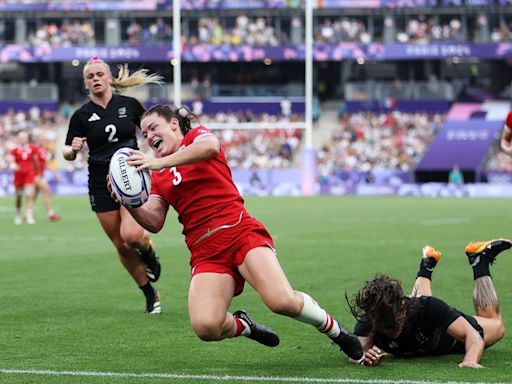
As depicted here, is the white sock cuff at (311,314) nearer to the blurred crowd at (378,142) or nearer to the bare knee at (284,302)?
the bare knee at (284,302)

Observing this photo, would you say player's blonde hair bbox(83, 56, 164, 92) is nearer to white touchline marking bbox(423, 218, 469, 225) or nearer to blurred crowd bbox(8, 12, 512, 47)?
white touchline marking bbox(423, 218, 469, 225)

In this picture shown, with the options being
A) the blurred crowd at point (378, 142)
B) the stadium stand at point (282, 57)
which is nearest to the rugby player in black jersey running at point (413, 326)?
the blurred crowd at point (378, 142)

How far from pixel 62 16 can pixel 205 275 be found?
52.2m

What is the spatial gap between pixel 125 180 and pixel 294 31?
163 feet

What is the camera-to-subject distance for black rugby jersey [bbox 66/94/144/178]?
10.6m

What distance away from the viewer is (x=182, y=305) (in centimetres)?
1137

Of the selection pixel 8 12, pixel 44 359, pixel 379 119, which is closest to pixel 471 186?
pixel 379 119

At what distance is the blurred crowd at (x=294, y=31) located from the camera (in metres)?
54.9

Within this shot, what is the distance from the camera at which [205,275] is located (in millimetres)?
7445

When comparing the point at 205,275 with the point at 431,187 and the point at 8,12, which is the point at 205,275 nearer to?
the point at 431,187

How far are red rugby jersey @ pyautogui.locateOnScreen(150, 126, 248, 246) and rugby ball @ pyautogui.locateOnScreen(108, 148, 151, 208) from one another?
254 millimetres

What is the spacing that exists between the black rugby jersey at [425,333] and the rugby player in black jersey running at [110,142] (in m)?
3.21

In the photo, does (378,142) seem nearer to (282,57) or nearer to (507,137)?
(282,57)

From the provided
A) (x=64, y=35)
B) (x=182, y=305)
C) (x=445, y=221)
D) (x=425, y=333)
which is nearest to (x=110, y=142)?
(x=182, y=305)
